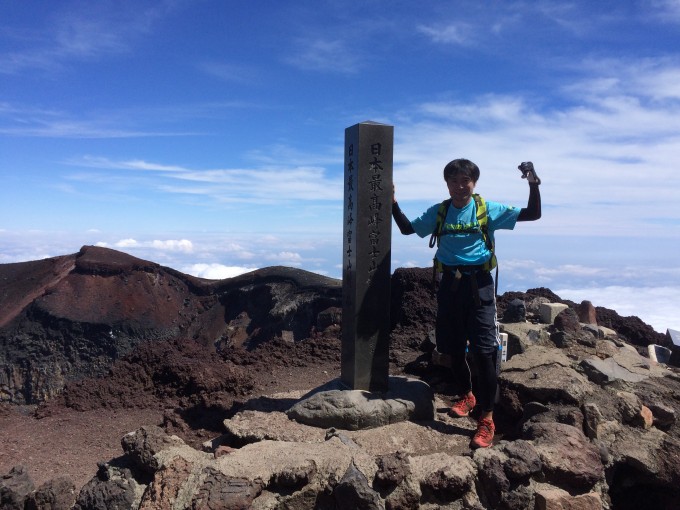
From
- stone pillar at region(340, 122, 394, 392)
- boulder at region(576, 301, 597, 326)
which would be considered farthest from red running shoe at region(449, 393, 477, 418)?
boulder at region(576, 301, 597, 326)

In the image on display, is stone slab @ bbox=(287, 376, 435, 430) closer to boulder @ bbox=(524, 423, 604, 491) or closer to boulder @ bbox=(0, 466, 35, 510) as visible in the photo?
boulder @ bbox=(524, 423, 604, 491)

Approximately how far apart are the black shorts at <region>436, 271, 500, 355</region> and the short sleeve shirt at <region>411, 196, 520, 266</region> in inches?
6.2

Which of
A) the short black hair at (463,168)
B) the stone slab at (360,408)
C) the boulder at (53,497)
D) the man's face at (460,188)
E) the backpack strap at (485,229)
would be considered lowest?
the boulder at (53,497)

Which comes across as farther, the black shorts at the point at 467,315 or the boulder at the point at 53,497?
the black shorts at the point at 467,315

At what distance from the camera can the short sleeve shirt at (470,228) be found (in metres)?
5.32

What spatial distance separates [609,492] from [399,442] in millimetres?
2055

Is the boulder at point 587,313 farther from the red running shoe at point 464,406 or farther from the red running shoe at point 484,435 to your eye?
the red running shoe at point 484,435

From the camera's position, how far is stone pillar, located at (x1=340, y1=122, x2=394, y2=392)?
585cm

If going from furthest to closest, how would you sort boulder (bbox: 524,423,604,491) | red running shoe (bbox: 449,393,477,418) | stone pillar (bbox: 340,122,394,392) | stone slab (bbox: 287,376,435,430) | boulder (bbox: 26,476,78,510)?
red running shoe (bbox: 449,393,477,418) < stone pillar (bbox: 340,122,394,392) < stone slab (bbox: 287,376,435,430) < boulder (bbox: 524,423,604,491) < boulder (bbox: 26,476,78,510)

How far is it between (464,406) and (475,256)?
5.87 feet

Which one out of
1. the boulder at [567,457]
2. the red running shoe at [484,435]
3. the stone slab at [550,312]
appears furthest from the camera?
the stone slab at [550,312]

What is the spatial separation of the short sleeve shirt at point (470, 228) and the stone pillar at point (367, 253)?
777 millimetres

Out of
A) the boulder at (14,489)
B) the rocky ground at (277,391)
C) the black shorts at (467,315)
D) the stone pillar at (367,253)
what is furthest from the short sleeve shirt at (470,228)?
the boulder at (14,489)

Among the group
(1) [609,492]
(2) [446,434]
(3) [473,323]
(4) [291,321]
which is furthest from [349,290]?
(4) [291,321]
